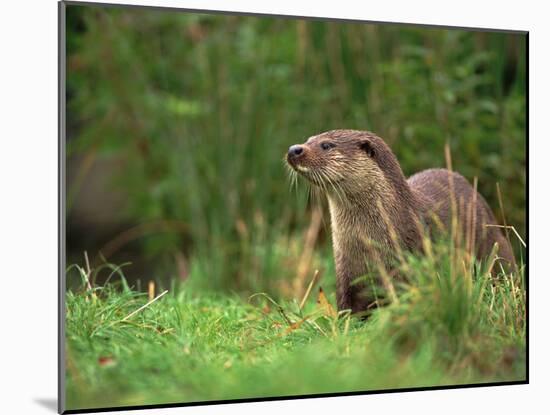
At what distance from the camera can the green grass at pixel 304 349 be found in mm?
4168

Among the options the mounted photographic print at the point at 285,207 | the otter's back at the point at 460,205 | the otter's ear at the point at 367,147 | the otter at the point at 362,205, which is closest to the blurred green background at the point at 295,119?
the mounted photographic print at the point at 285,207

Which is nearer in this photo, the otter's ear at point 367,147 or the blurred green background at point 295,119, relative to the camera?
the otter's ear at point 367,147

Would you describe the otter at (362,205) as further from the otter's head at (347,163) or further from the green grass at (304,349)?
the green grass at (304,349)

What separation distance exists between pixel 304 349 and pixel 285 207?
2.56 m

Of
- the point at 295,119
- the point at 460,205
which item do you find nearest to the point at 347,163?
the point at 460,205

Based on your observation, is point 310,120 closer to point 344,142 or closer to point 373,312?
point 344,142

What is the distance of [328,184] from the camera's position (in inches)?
189

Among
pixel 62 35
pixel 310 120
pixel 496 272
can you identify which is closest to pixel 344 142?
pixel 496 272

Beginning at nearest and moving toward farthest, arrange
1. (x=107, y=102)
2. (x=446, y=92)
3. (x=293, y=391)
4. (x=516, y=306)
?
(x=293, y=391) → (x=516, y=306) → (x=446, y=92) → (x=107, y=102)

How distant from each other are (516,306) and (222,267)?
230 centimetres

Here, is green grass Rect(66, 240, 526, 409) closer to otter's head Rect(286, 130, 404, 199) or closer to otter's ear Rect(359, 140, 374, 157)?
otter's head Rect(286, 130, 404, 199)

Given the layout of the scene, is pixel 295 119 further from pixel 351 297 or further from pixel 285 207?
pixel 351 297

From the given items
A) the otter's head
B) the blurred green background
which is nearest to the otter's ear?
the otter's head

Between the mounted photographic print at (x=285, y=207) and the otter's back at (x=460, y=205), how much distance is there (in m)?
0.01
